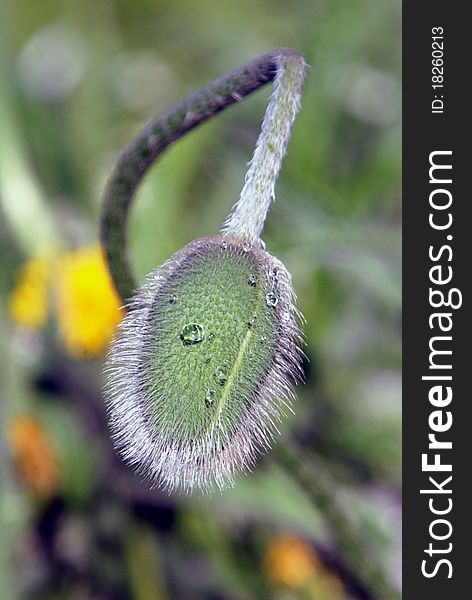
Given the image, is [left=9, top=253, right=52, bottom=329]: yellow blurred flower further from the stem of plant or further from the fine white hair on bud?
the fine white hair on bud

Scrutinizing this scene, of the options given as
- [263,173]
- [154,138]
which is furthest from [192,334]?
[154,138]

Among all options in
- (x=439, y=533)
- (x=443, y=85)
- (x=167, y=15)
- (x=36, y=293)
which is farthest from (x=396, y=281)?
(x=167, y=15)

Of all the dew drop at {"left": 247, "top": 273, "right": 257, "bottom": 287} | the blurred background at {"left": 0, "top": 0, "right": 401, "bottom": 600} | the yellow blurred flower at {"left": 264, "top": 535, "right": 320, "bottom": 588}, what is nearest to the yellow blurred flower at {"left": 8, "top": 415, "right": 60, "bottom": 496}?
the blurred background at {"left": 0, "top": 0, "right": 401, "bottom": 600}

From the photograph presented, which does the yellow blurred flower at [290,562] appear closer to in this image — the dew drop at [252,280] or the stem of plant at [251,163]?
the stem of plant at [251,163]

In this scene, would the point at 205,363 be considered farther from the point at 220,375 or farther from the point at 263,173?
the point at 263,173

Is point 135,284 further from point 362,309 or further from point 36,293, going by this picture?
point 362,309
